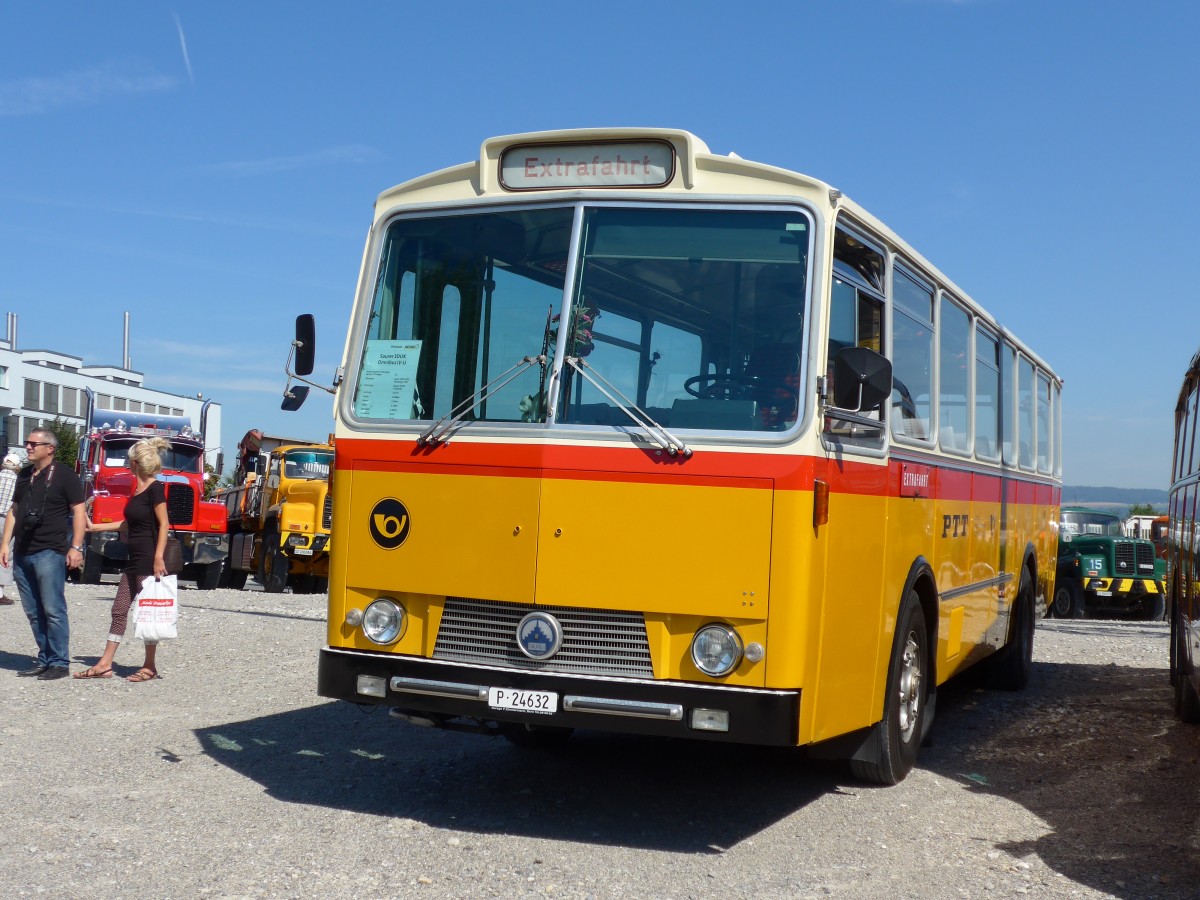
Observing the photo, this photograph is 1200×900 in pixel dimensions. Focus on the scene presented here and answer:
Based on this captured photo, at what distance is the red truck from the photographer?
933 inches

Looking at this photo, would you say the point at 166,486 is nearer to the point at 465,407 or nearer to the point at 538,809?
the point at 538,809

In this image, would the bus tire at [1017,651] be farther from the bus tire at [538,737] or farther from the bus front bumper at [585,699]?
the bus front bumper at [585,699]

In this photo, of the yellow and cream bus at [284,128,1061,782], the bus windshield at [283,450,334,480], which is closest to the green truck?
the bus windshield at [283,450,334,480]

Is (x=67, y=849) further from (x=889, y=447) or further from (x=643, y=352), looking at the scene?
(x=889, y=447)

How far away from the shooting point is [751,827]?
255 inches

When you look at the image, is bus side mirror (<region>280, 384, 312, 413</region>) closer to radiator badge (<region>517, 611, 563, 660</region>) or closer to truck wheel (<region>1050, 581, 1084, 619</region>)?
radiator badge (<region>517, 611, 563, 660</region>)

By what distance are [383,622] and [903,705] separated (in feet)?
9.68

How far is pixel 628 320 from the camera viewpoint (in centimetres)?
611

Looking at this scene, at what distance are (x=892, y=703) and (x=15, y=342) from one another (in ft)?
278

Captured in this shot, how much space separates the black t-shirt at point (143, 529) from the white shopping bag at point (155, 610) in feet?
0.42

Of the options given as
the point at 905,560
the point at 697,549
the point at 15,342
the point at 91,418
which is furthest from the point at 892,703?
the point at 15,342

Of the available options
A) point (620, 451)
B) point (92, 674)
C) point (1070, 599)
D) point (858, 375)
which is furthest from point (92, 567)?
point (858, 375)

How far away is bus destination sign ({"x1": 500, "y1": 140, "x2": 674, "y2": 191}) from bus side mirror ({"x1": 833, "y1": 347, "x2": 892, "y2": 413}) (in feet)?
3.90

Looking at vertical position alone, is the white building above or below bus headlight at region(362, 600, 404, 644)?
above
